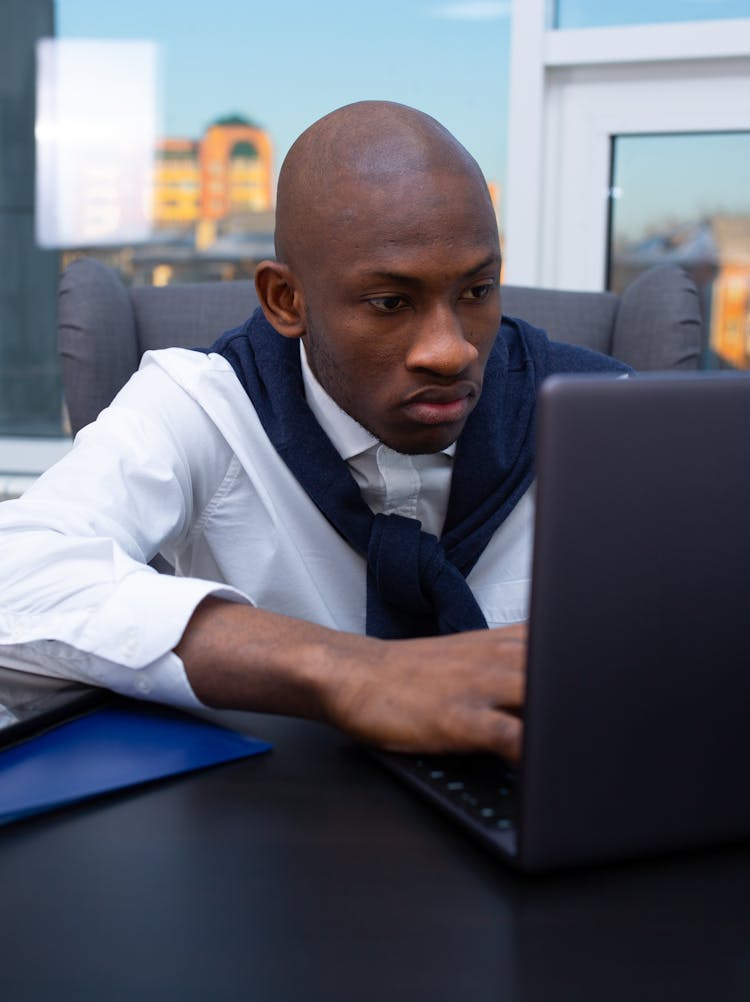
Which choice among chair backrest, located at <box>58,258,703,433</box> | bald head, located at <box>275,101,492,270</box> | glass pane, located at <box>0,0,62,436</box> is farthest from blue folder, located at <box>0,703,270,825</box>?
glass pane, located at <box>0,0,62,436</box>

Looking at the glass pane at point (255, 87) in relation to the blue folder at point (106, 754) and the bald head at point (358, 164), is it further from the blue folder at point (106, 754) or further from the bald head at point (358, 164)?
the blue folder at point (106, 754)

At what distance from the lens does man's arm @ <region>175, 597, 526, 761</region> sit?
0.60 meters

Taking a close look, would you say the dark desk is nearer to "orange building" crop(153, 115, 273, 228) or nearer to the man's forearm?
the man's forearm

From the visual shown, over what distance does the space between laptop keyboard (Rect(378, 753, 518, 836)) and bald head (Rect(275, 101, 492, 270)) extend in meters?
0.51

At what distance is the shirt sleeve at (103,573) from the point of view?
73 cm

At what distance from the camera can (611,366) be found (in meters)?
1.26

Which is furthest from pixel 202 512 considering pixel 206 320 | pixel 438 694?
pixel 438 694

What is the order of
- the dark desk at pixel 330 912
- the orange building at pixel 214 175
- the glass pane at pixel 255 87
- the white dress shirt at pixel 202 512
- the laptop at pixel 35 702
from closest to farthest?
the dark desk at pixel 330 912 → the laptop at pixel 35 702 → the white dress shirt at pixel 202 512 → the glass pane at pixel 255 87 → the orange building at pixel 214 175

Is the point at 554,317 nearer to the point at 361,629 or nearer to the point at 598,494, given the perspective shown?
the point at 361,629

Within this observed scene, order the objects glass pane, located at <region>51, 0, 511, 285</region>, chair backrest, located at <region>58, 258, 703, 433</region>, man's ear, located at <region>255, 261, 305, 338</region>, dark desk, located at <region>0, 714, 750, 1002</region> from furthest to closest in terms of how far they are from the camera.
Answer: glass pane, located at <region>51, 0, 511, 285</region>
chair backrest, located at <region>58, 258, 703, 433</region>
man's ear, located at <region>255, 261, 305, 338</region>
dark desk, located at <region>0, 714, 750, 1002</region>

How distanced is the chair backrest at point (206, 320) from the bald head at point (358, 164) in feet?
1.42

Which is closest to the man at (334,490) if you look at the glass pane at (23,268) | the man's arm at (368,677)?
the man's arm at (368,677)

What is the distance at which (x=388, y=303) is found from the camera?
3.10 feet

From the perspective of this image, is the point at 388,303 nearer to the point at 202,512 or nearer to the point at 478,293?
the point at 478,293
